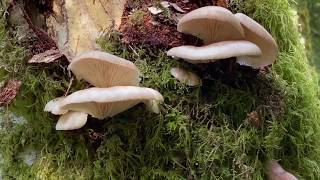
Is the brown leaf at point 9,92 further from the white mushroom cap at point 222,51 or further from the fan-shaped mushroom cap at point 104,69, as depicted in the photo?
the white mushroom cap at point 222,51

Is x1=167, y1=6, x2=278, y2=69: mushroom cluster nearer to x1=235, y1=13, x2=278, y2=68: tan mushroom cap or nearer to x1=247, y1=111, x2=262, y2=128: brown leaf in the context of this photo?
x1=235, y1=13, x2=278, y2=68: tan mushroom cap

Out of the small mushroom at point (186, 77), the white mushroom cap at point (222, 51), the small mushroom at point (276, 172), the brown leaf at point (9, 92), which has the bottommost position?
the brown leaf at point (9, 92)

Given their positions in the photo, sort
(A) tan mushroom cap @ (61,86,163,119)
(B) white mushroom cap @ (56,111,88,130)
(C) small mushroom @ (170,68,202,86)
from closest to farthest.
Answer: (A) tan mushroom cap @ (61,86,163,119)
(B) white mushroom cap @ (56,111,88,130)
(C) small mushroom @ (170,68,202,86)

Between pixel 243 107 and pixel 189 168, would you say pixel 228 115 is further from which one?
pixel 189 168

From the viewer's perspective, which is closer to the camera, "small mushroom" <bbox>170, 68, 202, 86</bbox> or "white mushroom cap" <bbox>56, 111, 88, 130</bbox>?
"white mushroom cap" <bbox>56, 111, 88, 130</bbox>

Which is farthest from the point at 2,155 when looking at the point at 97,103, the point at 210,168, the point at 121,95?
the point at 210,168

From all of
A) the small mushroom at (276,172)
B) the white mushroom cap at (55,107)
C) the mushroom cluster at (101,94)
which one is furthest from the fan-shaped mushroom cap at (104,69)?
the small mushroom at (276,172)

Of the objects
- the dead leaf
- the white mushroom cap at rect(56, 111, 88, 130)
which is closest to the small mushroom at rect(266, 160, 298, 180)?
the white mushroom cap at rect(56, 111, 88, 130)

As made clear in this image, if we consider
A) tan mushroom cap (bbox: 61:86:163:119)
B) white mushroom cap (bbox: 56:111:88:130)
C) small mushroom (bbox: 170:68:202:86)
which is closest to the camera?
tan mushroom cap (bbox: 61:86:163:119)
